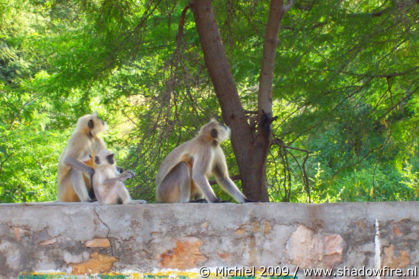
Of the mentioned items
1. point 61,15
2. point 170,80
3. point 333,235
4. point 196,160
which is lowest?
point 333,235

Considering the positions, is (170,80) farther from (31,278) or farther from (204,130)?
(31,278)

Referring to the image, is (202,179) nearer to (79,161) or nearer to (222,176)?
(222,176)

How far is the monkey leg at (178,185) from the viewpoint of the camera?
5379mm

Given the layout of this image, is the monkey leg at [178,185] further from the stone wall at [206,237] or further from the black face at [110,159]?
the stone wall at [206,237]

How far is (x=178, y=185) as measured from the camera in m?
5.38

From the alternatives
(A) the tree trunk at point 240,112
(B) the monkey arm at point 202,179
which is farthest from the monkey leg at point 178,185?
(A) the tree trunk at point 240,112

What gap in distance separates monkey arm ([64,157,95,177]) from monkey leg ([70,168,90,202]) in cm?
5

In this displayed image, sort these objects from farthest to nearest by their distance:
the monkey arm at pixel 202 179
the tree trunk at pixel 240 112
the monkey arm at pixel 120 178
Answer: the tree trunk at pixel 240 112, the monkey arm at pixel 202 179, the monkey arm at pixel 120 178

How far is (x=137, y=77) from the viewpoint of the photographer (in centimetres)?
978

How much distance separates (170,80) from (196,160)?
5.42ft

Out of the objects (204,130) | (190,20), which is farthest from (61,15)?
(204,130)

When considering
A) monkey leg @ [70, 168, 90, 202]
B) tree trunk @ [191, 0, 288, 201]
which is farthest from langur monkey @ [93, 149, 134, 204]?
tree trunk @ [191, 0, 288, 201]

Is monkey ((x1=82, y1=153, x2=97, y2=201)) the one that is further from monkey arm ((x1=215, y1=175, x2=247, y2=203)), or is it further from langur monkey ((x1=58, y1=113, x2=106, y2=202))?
monkey arm ((x1=215, y1=175, x2=247, y2=203))

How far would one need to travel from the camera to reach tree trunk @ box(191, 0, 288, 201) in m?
6.13
